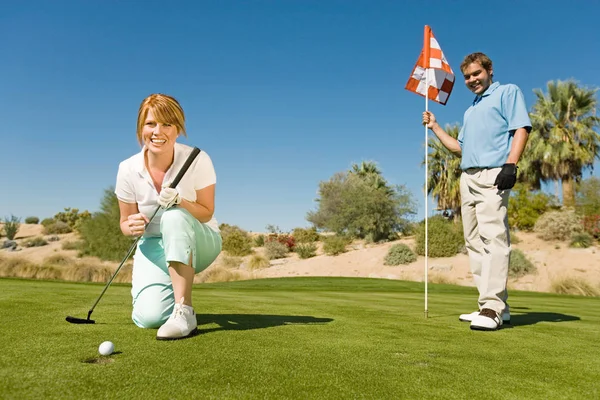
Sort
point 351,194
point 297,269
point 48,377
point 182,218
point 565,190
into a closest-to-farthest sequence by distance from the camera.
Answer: point 48,377 < point 182,218 < point 297,269 < point 565,190 < point 351,194

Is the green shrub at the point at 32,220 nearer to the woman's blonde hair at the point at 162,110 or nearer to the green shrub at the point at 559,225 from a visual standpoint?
the green shrub at the point at 559,225

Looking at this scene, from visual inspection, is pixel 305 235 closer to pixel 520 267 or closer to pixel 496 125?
pixel 520 267

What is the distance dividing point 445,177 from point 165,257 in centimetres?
3189

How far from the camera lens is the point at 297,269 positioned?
92.3 feet

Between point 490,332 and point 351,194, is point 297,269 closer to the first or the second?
point 351,194

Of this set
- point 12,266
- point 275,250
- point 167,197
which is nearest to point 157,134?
point 167,197

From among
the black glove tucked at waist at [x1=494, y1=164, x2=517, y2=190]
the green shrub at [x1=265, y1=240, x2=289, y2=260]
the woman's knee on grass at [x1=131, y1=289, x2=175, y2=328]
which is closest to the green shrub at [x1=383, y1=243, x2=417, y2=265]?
the green shrub at [x1=265, y1=240, x2=289, y2=260]

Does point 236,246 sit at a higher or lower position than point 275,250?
higher

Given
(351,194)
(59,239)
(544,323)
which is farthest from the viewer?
(59,239)

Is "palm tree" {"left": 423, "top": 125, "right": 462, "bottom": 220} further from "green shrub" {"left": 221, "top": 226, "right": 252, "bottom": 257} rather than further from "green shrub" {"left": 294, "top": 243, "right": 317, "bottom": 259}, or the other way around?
"green shrub" {"left": 221, "top": 226, "right": 252, "bottom": 257}

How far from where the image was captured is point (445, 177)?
33.6 meters

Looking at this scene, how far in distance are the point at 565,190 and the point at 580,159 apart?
2.29 m

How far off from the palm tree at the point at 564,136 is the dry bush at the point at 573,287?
16100 mm

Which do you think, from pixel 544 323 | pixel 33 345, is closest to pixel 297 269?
pixel 544 323
